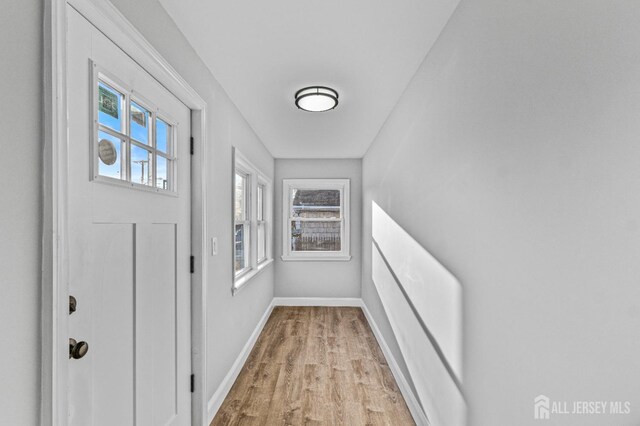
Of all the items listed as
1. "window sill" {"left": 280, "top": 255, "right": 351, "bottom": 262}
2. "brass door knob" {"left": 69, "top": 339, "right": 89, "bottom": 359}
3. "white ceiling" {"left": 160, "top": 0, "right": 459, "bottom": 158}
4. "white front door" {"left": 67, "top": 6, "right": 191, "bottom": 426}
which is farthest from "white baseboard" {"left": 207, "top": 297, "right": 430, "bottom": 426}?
"white ceiling" {"left": 160, "top": 0, "right": 459, "bottom": 158}

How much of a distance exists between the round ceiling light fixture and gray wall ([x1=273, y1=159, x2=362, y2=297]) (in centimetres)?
245

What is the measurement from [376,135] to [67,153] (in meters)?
3.22

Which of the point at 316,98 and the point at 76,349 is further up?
the point at 316,98

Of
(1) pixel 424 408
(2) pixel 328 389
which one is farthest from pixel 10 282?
(2) pixel 328 389

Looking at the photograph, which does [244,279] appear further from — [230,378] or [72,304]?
[72,304]

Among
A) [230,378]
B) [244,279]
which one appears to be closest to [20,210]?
[230,378]

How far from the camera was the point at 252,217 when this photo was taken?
390cm

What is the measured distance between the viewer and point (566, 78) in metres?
0.84

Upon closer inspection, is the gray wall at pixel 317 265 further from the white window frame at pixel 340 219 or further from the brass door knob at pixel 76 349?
the brass door knob at pixel 76 349

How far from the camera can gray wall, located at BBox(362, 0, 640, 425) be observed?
2.30 feet

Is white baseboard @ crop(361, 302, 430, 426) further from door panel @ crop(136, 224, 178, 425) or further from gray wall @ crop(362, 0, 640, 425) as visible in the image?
door panel @ crop(136, 224, 178, 425)

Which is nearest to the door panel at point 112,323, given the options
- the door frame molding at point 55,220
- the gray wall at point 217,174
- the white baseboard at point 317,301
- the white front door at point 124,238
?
the white front door at point 124,238

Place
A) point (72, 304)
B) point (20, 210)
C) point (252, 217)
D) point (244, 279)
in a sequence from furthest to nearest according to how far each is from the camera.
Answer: point (252, 217)
point (244, 279)
point (72, 304)
point (20, 210)

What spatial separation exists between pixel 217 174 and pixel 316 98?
0.98 m
